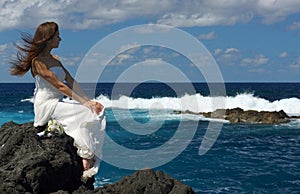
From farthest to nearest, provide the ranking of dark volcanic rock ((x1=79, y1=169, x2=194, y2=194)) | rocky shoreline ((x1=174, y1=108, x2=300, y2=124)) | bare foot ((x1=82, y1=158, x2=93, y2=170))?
rocky shoreline ((x1=174, y1=108, x2=300, y2=124)), bare foot ((x1=82, y1=158, x2=93, y2=170)), dark volcanic rock ((x1=79, y1=169, x2=194, y2=194))

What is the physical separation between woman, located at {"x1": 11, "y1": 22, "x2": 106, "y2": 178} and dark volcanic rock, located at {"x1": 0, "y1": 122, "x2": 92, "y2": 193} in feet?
0.52

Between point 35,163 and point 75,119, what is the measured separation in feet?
3.04

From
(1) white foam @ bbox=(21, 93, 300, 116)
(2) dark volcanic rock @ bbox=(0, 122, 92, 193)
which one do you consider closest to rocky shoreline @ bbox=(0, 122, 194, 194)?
(2) dark volcanic rock @ bbox=(0, 122, 92, 193)

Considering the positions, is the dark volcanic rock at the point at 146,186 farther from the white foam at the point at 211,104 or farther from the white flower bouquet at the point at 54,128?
the white foam at the point at 211,104

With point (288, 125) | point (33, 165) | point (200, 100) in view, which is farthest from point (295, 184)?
point (200, 100)

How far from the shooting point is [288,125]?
93.1 ft

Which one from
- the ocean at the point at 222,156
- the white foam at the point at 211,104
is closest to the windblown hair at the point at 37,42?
the ocean at the point at 222,156

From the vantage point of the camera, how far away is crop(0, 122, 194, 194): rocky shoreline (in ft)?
16.3

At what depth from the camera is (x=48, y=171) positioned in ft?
16.9

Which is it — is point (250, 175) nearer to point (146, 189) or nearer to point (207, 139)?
point (207, 139)

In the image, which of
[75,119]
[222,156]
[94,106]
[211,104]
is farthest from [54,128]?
[211,104]

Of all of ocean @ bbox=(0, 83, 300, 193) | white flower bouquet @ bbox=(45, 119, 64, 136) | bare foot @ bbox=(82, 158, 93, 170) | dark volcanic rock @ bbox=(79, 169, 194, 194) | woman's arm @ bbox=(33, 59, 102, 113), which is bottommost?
ocean @ bbox=(0, 83, 300, 193)

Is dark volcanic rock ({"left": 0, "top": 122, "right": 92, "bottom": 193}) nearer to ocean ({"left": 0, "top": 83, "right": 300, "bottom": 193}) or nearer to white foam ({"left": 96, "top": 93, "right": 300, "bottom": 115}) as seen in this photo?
ocean ({"left": 0, "top": 83, "right": 300, "bottom": 193})

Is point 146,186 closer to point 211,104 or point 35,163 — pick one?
point 35,163
